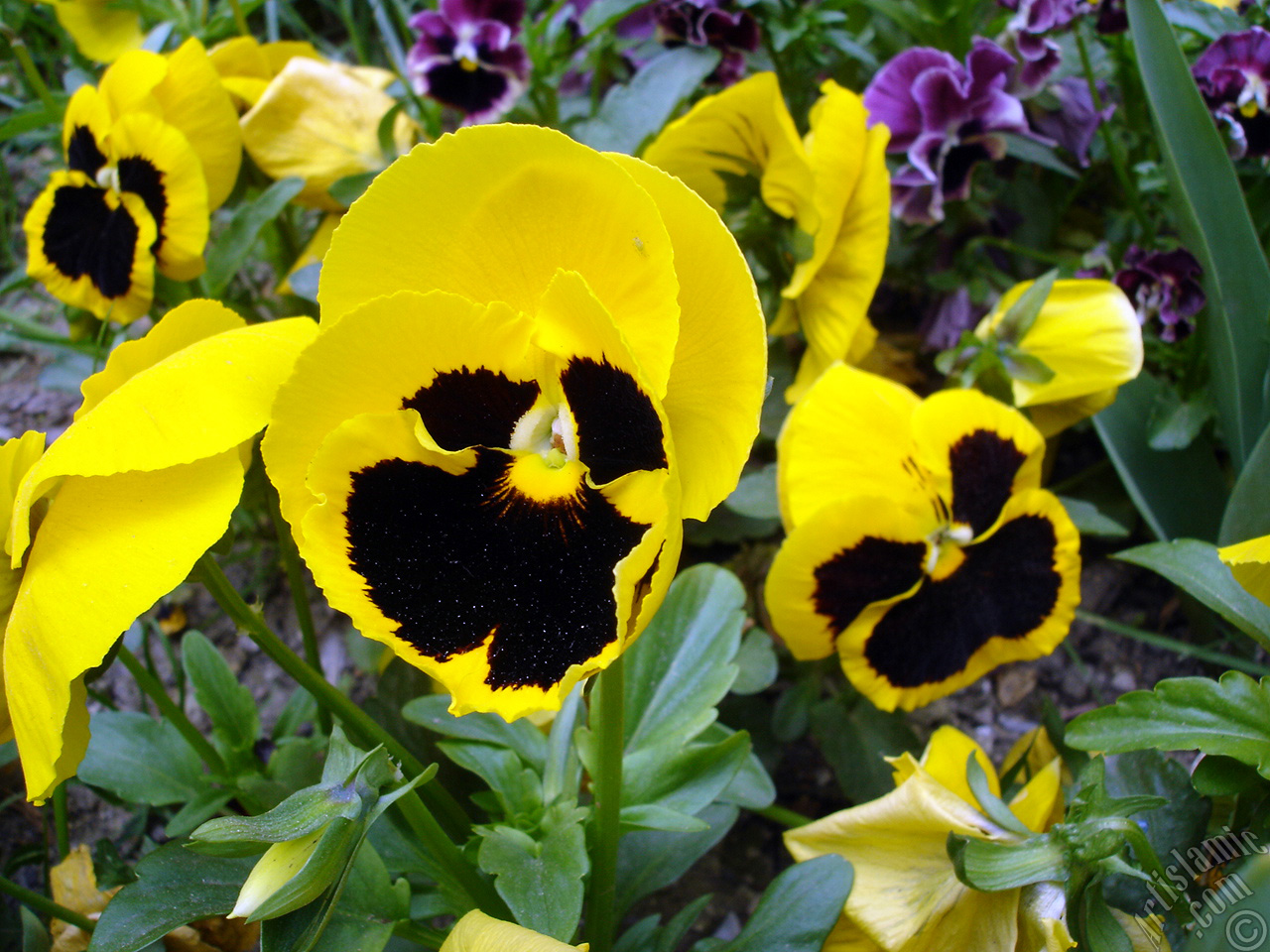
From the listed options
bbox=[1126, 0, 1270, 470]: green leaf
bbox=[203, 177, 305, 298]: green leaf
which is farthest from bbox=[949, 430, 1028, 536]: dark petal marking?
bbox=[203, 177, 305, 298]: green leaf

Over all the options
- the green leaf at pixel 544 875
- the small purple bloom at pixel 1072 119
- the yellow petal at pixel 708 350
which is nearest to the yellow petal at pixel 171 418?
the yellow petal at pixel 708 350

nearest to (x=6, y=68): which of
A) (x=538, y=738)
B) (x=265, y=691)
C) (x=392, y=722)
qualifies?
(x=265, y=691)

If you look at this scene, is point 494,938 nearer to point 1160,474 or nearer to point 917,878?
point 917,878

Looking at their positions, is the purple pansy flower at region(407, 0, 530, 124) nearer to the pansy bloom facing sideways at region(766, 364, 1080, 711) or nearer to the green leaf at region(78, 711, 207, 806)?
the pansy bloom facing sideways at region(766, 364, 1080, 711)

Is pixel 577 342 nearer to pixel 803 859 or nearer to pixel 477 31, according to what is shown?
pixel 803 859

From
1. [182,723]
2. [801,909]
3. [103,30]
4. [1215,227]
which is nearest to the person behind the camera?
[801,909]

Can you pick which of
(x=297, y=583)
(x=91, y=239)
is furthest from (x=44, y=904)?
(x=91, y=239)
